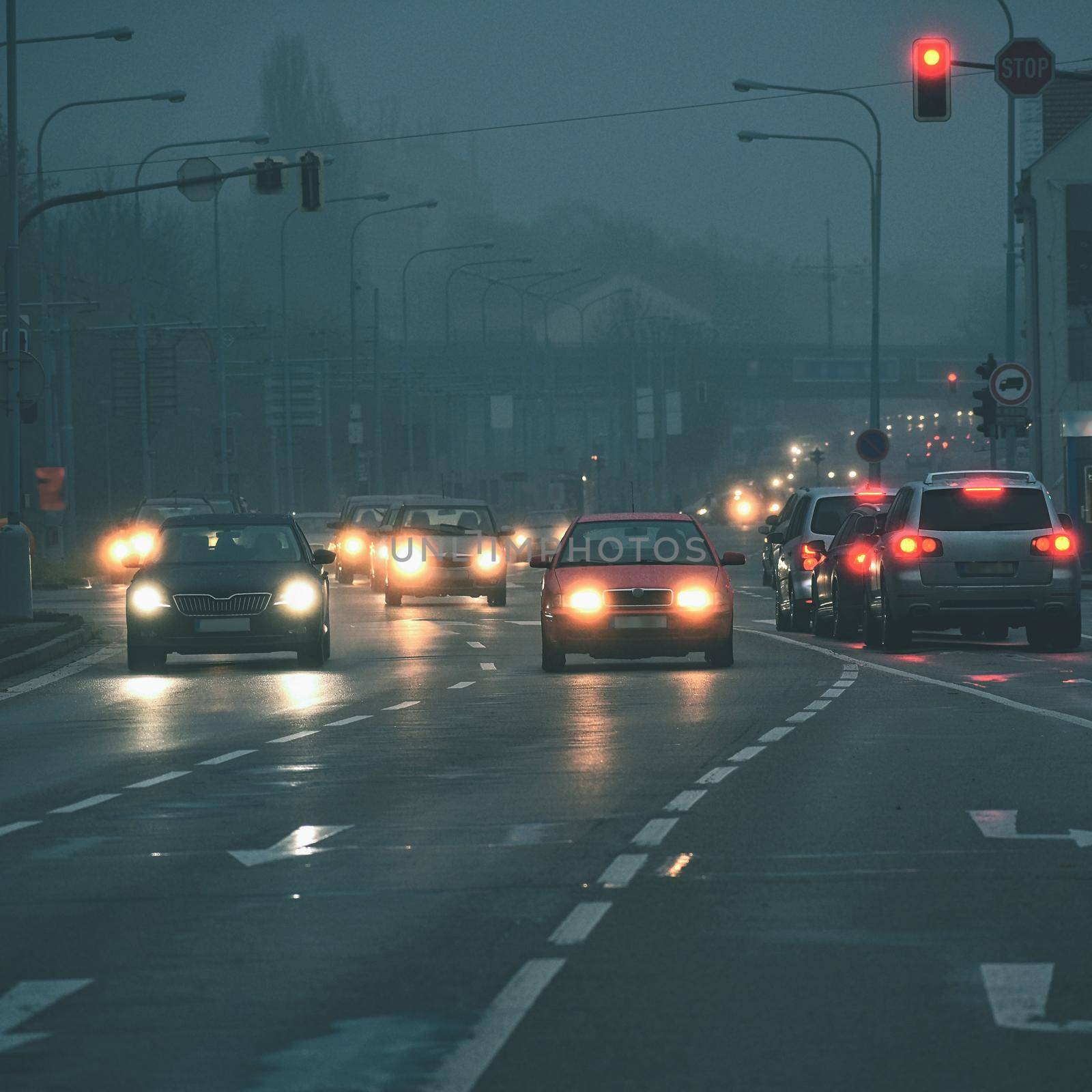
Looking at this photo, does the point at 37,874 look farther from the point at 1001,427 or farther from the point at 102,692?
the point at 1001,427

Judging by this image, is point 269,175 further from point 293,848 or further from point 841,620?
point 293,848

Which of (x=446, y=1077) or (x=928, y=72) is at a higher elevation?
(x=928, y=72)

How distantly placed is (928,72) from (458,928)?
74.0 ft

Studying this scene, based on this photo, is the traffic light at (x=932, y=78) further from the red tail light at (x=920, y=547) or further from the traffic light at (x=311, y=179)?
the traffic light at (x=311, y=179)

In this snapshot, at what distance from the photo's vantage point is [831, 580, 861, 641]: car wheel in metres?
29.3

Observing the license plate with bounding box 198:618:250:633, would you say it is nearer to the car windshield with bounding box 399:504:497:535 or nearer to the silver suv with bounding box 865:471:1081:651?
the silver suv with bounding box 865:471:1081:651

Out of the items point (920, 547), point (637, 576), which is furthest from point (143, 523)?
point (637, 576)

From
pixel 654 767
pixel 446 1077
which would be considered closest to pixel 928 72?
pixel 654 767

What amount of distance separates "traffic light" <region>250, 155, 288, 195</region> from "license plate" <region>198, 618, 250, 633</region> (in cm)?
1417

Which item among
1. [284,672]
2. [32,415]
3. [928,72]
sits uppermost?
[928,72]

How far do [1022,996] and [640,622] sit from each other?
54.6ft

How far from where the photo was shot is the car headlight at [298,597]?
2469 cm

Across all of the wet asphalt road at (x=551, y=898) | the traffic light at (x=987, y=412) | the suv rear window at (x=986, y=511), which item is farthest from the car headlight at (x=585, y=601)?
the traffic light at (x=987, y=412)

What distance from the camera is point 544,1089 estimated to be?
19.6ft
